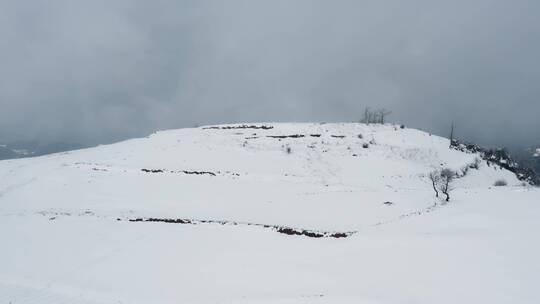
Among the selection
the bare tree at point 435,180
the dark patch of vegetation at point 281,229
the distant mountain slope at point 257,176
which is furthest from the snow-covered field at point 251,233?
the bare tree at point 435,180

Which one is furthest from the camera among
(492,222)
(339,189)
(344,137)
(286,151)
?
(344,137)

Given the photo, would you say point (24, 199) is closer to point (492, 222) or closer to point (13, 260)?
point (13, 260)

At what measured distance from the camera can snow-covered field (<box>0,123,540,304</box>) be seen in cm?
1652

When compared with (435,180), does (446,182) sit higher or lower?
lower

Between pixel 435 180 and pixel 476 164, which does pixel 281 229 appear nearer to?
pixel 435 180

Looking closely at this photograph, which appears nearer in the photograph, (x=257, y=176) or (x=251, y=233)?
(x=251, y=233)

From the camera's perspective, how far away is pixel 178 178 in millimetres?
42844

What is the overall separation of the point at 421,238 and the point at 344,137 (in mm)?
45601

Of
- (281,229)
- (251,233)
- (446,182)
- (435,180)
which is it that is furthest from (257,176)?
(446,182)

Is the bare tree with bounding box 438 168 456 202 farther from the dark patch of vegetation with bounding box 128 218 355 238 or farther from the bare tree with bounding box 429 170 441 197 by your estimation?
the dark patch of vegetation with bounding box 128 218 355 238

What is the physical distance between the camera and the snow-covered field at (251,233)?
1652 centimetres

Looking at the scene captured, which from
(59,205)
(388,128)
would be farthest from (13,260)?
(388,128)

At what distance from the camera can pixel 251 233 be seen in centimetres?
2573

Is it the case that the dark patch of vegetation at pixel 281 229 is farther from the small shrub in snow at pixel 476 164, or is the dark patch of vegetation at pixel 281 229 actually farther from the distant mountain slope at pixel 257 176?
the small shrub in snow at pixel 476 164
